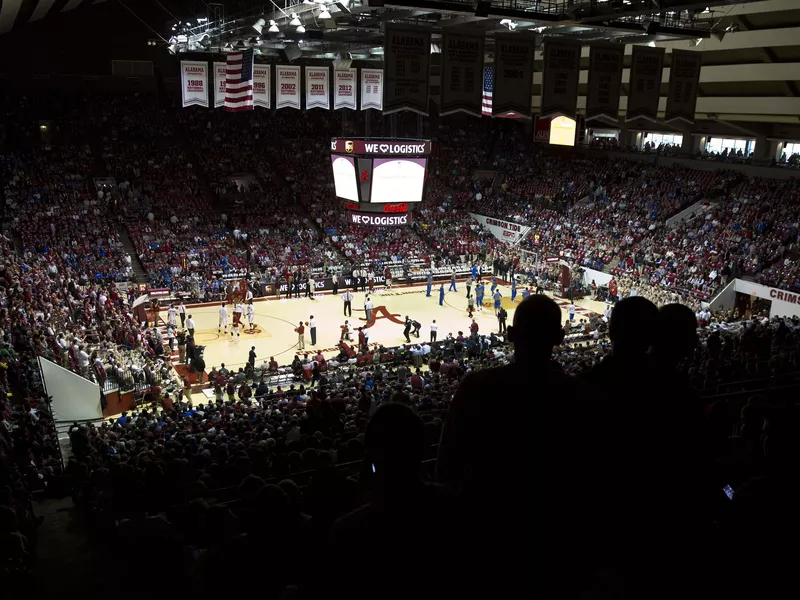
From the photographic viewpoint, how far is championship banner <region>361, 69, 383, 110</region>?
76.4 ft

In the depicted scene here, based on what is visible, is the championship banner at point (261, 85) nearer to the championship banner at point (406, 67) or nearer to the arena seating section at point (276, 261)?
the arena seating section at point (276, 261)

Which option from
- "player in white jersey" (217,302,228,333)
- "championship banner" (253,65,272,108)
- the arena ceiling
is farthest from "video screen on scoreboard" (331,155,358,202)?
"player in white jersey" (217,302,228,333)

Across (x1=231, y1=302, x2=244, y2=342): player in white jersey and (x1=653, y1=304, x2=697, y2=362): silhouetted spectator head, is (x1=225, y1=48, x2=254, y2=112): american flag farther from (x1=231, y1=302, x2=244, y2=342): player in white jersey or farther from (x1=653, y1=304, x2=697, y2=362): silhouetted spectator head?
(x1=653, y1=304, x2=697, y2=362): silhouetted spectator head

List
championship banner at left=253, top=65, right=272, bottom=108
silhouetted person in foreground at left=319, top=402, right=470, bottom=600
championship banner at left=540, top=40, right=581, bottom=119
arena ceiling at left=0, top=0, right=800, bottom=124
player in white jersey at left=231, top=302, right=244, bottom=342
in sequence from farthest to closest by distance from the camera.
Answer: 1. player in white jersey at left=231, top=302, right=244, bottom=342
2. championship banner at left=253, top=65, right=272, bottom=108
3. arena ceiling at left=0, top=0, right=800, bottom=124
4. championship banner at left=540, top=40, right=581, bottom=119
5. silhouetted person in foreground at left=319, top=402, right=470, bottom=600

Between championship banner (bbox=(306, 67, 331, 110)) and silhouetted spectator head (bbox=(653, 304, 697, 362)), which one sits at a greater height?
championship banner (bbox=(306, 67, 331, 110))

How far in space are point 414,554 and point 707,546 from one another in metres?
1.33

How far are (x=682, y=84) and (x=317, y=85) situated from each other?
39.5 feet

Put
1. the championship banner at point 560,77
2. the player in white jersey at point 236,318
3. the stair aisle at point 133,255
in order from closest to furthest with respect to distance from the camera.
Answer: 1. the championship banner at point 560,77
2. the player in white jersey at point 236,318
3. the stair aisle at point 133,255

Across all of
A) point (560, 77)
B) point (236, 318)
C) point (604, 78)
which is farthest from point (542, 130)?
point (560, 77)

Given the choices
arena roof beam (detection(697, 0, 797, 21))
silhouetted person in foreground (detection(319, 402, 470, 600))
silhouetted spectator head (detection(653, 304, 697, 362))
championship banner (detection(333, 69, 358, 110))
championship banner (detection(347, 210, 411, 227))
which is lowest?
championship banner (detection(347, 210, 411, 227))

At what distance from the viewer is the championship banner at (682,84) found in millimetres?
15945

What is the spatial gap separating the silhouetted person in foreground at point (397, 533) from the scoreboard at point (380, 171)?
21.2m

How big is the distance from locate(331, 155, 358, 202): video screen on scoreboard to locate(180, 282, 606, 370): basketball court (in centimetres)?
493

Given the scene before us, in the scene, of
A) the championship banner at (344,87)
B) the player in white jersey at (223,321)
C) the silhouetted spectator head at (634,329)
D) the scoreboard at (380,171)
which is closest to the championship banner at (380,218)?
the scoreboard at (380,171)
